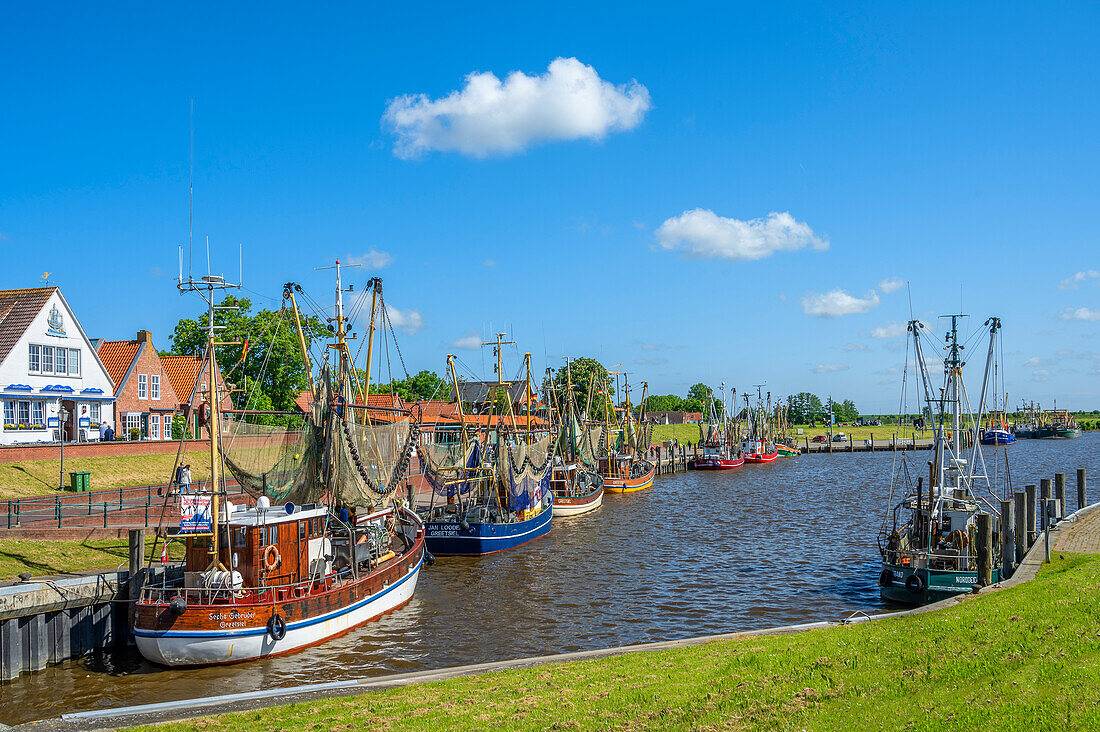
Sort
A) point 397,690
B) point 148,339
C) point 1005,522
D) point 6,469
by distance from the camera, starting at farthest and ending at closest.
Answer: point 148,339, point 6,469, point 1005,522, point 397,690

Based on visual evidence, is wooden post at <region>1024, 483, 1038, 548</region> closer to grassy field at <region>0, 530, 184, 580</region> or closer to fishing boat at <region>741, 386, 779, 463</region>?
grassy field at <region>0, 530, 184, 580</region>

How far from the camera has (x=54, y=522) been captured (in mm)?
32562

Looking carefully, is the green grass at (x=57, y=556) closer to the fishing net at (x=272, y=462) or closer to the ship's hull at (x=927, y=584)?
the fishing net at (x=272, y=462)

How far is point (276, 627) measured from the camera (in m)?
23.8

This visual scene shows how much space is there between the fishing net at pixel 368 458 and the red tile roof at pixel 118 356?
4049 cm

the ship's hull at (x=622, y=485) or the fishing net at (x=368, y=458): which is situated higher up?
the fishing net at (x=368, y=458)

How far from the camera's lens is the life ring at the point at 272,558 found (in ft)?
81.9

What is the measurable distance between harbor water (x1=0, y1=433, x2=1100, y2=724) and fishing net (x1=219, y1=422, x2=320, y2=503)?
5.94 metres

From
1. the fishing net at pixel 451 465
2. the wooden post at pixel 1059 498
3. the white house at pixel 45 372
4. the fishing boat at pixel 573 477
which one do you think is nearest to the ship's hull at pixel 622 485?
the fishing boat at pixel 573 477

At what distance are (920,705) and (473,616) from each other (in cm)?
2045

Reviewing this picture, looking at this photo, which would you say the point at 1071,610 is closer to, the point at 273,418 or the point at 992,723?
the point at 992,723

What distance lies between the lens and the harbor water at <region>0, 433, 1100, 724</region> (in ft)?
73.2

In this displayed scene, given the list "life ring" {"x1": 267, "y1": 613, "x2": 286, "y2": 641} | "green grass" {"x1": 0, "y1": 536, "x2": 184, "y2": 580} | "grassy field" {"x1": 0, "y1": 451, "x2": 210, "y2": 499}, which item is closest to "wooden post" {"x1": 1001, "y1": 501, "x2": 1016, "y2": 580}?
"life ring" {"x1": 267, "y1": 613, "x2": 286, "y2": 641}

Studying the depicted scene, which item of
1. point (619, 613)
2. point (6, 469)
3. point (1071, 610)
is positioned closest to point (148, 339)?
point (6, 469)
